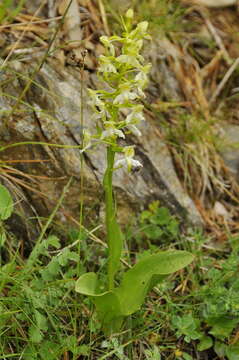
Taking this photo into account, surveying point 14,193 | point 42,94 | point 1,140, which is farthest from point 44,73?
point 14,193

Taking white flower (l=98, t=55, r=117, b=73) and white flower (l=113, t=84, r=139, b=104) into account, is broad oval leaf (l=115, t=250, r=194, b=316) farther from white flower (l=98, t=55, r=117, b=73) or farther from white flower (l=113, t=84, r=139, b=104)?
white flower (l=98, t=55, r=117, b=73)

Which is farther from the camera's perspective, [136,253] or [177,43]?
[177,43]

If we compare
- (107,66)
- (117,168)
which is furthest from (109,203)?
(107,66)

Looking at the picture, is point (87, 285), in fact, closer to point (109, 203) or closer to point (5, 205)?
point (109, 203)

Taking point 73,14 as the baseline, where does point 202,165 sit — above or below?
below

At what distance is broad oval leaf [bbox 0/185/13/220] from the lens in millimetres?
2100

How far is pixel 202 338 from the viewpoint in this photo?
7.95 ft

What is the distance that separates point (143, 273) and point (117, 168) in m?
0.45

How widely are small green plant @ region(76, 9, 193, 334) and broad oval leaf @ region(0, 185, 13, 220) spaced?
398mm

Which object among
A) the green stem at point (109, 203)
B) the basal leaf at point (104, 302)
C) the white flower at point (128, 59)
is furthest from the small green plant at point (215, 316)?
the white flower at point (128, 59)

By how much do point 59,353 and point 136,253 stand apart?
753 mm

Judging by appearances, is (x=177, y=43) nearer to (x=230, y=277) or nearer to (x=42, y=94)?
(x=42, y=94)

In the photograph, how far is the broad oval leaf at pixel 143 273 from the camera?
6.69ft

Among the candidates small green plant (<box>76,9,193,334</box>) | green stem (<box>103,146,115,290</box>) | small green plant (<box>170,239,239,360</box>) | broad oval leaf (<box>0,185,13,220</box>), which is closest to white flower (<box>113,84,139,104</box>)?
small green plant (<box>76,9,193,334</box>)
